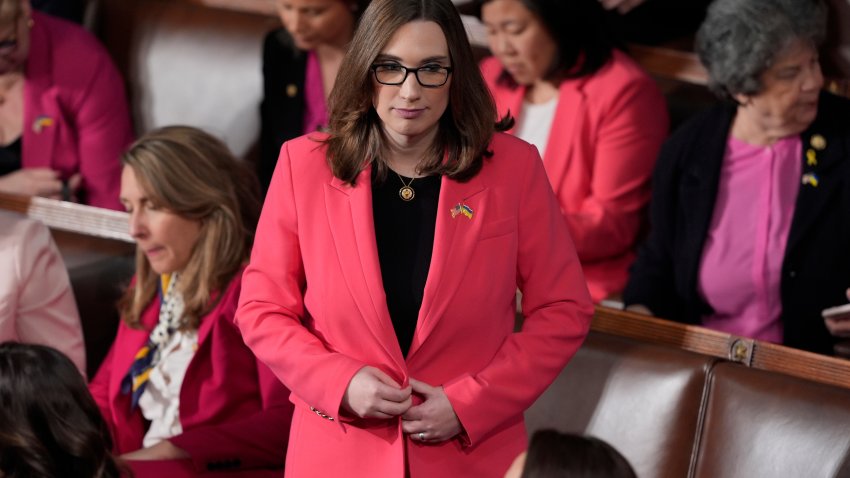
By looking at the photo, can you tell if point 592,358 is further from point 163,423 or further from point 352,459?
→ point 163,423

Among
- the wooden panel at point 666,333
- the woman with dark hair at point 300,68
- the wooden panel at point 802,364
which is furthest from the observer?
the woman with dark hair at point 300,68

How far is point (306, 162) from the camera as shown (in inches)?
77.3

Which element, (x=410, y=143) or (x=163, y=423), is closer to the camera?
(x=410, y=143)

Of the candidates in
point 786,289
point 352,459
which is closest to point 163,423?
point 352,459

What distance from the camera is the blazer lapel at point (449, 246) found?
1873mm

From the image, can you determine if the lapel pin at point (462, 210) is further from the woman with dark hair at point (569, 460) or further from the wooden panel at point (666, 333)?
the wooden panel at point (666, 333)

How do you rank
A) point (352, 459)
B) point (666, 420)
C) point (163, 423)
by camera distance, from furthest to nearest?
point (163, 423), point (666, 420), point (352, 459)

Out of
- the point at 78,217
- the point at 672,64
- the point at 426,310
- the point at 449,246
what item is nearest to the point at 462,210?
the point at 449,246

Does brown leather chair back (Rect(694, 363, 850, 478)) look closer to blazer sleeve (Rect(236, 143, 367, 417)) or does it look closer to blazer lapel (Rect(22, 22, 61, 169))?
blazer sleeve (Rect(236, 143, 367, 417))

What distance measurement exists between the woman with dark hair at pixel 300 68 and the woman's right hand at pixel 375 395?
172cm

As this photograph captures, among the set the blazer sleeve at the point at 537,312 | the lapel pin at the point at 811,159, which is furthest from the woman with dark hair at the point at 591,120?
the blazer sleeve at the point at 537,312

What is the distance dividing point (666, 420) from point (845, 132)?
0.81 meters

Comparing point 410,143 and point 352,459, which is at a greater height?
point 410,143

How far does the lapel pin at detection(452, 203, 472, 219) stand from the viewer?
74.8 inches
